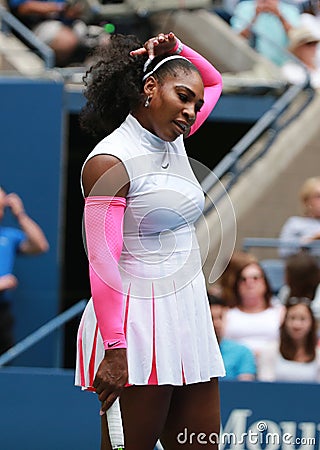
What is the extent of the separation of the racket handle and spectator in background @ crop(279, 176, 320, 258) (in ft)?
13.1

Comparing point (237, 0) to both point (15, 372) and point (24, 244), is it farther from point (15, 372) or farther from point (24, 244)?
point (15, 372)

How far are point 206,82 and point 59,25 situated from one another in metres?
5.26

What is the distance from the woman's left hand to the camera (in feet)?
11.9

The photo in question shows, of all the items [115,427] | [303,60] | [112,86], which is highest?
[303,60]

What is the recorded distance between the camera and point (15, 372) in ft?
19.0

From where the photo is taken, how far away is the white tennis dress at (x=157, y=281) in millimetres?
3520

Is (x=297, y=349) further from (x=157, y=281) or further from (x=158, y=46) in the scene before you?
(x=158, y=46)

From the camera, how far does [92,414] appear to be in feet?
18.6

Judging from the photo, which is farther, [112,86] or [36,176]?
[36,176]

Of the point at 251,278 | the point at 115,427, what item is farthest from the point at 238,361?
the point at 115,427

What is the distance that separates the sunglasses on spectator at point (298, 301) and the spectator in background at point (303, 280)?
5 cm

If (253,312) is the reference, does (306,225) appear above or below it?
above

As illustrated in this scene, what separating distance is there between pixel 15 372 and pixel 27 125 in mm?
3100

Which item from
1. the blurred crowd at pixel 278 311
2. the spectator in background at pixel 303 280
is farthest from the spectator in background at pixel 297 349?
the spectator in background at pixel 303 280
